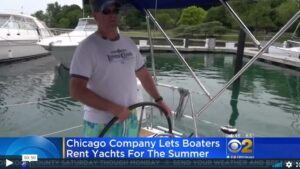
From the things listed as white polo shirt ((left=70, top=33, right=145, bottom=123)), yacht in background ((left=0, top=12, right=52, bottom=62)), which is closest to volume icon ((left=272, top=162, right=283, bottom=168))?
white polo shirt ((left=70, top=33, right=145, bottom=123))

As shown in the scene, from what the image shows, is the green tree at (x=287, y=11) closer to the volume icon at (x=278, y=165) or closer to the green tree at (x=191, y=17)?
the green tree at (x=191, y=17)

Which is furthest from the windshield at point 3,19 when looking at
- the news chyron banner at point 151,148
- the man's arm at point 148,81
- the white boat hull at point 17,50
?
the news chyron banner at point 151,148

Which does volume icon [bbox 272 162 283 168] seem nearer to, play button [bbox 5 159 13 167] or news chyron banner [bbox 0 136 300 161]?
news chyron banner [bbox 0 136 300 161]

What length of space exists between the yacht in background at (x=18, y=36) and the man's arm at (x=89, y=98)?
19871mm

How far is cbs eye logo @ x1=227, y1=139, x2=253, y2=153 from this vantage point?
6.58 ft

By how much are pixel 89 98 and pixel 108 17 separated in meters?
0.56

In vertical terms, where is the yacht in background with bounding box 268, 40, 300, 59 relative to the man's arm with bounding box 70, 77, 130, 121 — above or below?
below

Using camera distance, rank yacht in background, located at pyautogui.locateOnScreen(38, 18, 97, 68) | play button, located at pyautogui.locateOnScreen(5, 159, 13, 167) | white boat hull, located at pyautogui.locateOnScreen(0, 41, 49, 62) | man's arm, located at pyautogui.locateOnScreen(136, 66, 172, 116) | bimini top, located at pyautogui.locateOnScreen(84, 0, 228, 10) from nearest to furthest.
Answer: play button, located at pyautogui.locateOnScreen(5, 159, 13, 167) < man's arm, located at pyautogui.locateOnScreen(136, 66, 172, 116) < bimini top, located at pyautogui.locateOnScreen(84, 0, 228, 10) < yacht in background, located at pyautogui.locateOnScreen(38, 18, 97, 68) < white boat hull, located at pyautogui.locateOnScreen(0, 41, 49, 62)

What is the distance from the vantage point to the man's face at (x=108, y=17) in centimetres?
234

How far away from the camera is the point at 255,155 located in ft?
6.53

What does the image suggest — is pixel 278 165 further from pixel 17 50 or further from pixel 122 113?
pixel 17 50

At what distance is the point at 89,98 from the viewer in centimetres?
224

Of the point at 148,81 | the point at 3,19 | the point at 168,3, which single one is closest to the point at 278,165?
the point at 148,81

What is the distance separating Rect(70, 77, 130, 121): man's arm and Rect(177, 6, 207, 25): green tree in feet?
149
